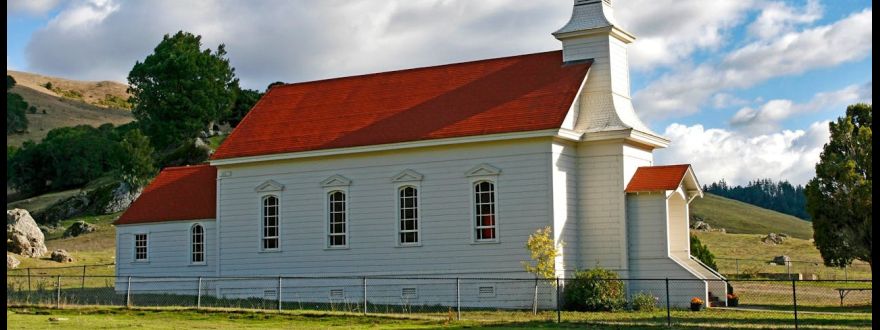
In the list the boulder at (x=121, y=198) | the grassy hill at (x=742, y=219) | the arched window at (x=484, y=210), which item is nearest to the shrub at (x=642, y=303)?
the arched window at (x=484, y=210)

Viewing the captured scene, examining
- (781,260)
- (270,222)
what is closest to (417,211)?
(270,222)

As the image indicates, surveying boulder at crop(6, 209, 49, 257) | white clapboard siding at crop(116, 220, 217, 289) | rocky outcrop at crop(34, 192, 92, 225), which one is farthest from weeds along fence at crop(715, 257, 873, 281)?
rocky outcrop at crop(34, 192, 92, 225)

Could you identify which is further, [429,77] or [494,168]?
[429,77]

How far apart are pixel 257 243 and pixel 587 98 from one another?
13.1 m

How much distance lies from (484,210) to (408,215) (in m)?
2.92

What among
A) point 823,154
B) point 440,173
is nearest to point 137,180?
point 440,173

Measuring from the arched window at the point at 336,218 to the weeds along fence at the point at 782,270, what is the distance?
752 inches

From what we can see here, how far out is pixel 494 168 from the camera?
34.6 meters

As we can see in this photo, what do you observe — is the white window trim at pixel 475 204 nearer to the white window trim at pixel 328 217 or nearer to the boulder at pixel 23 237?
the white window trim at pixel 328 217

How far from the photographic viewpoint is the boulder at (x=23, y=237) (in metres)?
54.5

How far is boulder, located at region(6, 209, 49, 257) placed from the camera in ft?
179

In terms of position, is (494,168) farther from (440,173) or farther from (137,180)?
(137,180)

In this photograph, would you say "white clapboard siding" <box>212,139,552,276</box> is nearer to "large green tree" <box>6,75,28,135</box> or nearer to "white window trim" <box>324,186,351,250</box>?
"white window trim" <box>324,186,351,250</box>

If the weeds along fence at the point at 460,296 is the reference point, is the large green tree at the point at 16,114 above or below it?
above
